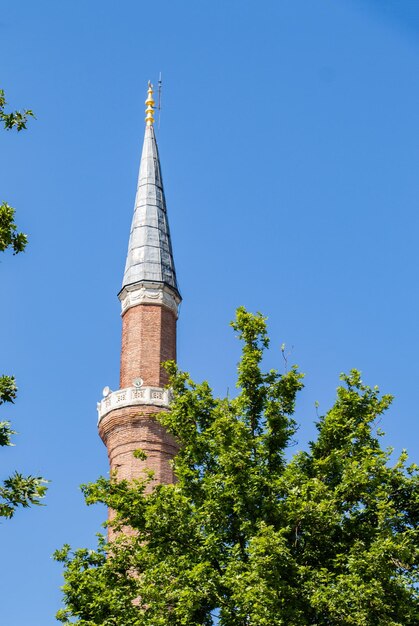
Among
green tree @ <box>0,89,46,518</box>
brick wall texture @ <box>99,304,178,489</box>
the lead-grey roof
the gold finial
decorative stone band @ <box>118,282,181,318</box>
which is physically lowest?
green tree @ <box>0,89,46,518</box>

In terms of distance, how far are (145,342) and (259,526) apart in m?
16.6

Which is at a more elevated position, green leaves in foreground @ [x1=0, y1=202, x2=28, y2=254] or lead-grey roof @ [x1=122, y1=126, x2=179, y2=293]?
lead-grey roof @ [x1=122, y1=126, x2=179, y2=293]

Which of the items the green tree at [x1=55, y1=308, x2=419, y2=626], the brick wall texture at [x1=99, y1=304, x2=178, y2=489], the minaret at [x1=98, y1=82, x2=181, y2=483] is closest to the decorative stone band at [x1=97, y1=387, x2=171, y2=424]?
the minaret at [x1=98, y1=82, x2=181, y2=483]

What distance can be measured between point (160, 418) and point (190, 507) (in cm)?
210

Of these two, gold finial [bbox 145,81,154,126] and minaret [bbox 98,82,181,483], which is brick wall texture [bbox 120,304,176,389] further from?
gold finial [bbox 145,81,154,126]

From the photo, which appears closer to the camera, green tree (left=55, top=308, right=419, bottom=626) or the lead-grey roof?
green tree (left=55, top=308, right=419, bottom=626)

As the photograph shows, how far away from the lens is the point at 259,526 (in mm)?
17469

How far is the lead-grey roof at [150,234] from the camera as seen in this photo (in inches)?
1393

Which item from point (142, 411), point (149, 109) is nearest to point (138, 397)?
point (142, 411)

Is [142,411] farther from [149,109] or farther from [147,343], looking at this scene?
[149,109]

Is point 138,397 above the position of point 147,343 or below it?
below

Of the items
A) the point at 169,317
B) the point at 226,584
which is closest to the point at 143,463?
the point at 169,317

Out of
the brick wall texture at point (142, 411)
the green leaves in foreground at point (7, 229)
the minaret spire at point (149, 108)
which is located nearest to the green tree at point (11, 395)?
the green leaves in foreground at point (7, 229)

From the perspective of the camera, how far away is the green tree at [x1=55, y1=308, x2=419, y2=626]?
16.7m
